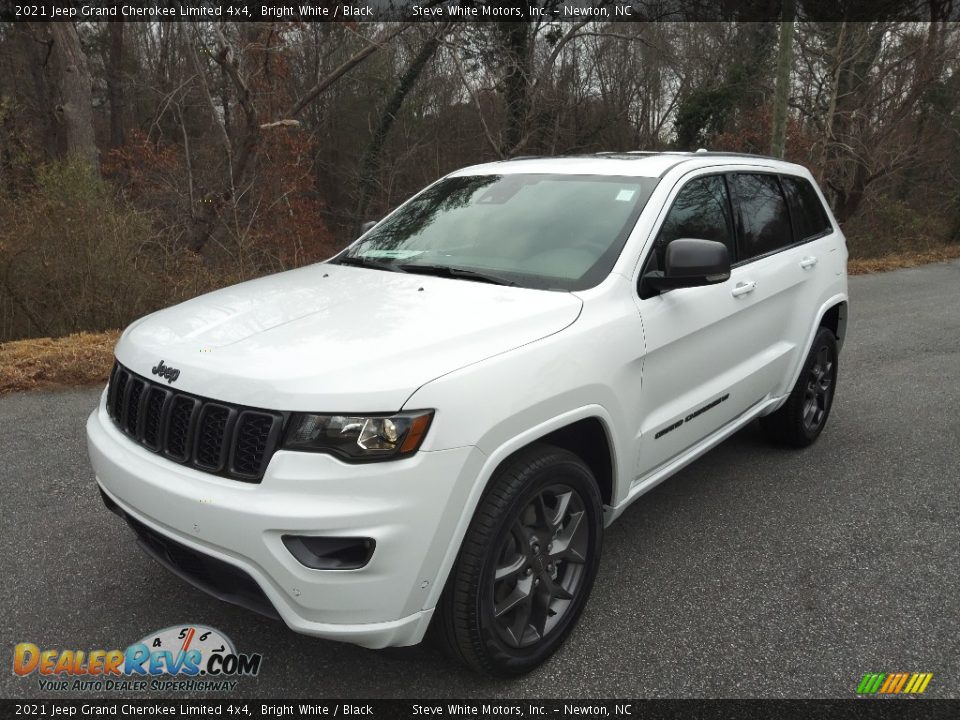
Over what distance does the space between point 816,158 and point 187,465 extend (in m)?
20.3

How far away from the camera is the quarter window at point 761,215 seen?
393 centimetres

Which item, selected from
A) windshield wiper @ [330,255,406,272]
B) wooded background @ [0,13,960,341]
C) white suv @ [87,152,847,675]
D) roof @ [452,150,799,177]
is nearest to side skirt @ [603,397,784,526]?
white suv @ [87,152,847,675]

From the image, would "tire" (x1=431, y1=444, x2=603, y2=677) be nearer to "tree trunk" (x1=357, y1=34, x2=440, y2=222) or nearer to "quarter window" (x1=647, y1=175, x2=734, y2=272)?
"quarter window" (x1=647, y1=175, x2=734, y2=272)

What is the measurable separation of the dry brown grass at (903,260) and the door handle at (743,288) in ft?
36.2

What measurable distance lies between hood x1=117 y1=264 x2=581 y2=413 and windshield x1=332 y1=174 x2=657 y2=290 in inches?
8.0

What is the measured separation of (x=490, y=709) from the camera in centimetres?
249

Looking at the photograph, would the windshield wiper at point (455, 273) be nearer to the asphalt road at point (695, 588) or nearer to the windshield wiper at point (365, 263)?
the windshield wiper at point (365, 263)

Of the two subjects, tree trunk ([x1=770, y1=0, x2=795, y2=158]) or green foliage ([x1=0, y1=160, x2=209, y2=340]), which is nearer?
green foliage ([x1=0, y1=160, x2=209, y2=340])

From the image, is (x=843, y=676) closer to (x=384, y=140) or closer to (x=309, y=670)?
(x=309, y=670)

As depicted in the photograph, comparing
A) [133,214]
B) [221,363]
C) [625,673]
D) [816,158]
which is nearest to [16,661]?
[221,363]

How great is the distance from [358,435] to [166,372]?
0.78 m

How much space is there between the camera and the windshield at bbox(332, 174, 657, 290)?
3.11 meters

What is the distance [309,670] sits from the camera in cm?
264

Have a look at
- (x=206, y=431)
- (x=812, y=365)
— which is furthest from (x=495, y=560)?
(x=812, y=365)
